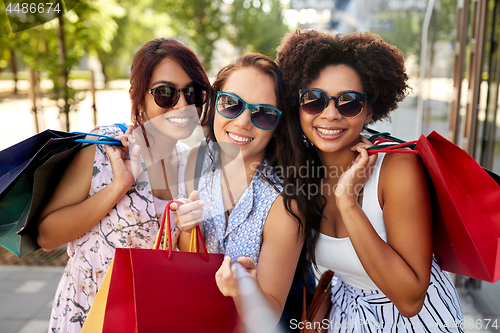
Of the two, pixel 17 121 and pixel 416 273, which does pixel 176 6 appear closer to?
pixel 416 273

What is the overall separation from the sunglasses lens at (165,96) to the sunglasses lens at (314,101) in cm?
73

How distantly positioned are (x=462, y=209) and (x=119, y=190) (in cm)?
Answer: 156

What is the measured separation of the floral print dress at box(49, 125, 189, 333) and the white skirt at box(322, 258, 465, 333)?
101cm

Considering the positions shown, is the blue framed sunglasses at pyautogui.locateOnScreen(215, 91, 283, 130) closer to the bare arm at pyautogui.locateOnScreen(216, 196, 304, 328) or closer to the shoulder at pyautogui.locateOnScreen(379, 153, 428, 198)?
the bare arm at pyautogui.locateOnScreen(216, 196, 304, 328)

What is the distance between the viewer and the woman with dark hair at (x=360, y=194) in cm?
153

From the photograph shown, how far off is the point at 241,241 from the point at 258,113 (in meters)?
0.64

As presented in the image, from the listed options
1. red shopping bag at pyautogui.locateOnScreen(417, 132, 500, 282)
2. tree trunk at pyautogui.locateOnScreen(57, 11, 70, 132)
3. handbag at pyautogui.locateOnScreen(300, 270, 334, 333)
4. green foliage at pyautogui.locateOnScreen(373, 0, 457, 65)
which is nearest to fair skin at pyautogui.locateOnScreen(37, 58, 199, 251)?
handbag at pyautogui.locateOnScreen(300, 270, 334, 333)

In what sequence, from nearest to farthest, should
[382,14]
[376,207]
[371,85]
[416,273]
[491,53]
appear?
[416,273] → [376,207] → [371,85] → [491,53] → [382,14]

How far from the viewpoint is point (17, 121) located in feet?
62.5

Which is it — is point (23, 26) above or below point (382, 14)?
below

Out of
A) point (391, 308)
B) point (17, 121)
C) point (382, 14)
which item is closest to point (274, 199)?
point (391, 308)

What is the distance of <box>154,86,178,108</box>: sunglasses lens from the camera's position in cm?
197

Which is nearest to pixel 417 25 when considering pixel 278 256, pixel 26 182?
pixel 278 256

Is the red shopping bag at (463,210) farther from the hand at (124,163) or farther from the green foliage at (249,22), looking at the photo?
the green foliage at (249,22)
